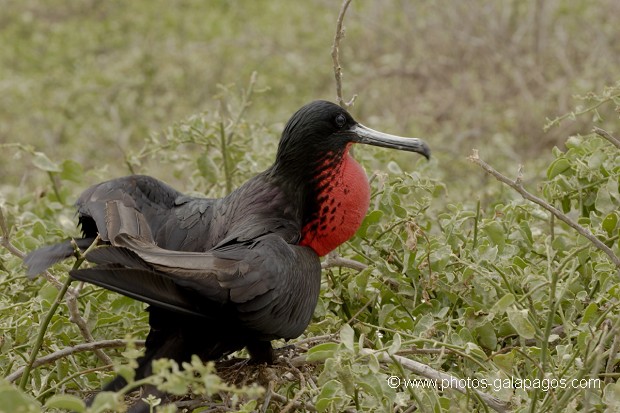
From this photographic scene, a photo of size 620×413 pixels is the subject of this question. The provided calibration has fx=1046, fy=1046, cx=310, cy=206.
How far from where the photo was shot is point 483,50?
617 centimetres

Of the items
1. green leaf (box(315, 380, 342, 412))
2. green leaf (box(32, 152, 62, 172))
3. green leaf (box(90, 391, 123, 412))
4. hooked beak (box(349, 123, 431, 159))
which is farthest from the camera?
green leaf (box(32, 152, 62, 172))

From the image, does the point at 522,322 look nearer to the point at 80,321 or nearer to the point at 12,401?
the point at 12,401

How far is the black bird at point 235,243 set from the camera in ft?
7.04

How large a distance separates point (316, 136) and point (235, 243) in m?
0.47

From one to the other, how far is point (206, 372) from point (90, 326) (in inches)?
41.0

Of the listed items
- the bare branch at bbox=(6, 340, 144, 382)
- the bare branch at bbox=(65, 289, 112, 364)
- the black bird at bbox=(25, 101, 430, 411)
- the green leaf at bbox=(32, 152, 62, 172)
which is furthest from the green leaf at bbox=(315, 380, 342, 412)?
the green leaf at bbox=(32, 152, 62, 172)

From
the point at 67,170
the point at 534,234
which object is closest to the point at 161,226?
the point at 67,170

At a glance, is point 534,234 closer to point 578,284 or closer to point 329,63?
point 578,284

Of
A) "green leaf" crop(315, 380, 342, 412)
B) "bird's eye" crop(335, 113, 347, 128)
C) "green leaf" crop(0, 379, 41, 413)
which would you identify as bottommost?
"green leaf" crop(315, 380, 342, 412)

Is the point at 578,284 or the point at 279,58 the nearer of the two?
the point at 578,284

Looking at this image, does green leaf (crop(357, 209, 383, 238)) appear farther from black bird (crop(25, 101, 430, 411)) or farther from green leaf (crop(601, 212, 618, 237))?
green leaf (crop(601, 212, 618, 237))

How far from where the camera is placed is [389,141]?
290cm

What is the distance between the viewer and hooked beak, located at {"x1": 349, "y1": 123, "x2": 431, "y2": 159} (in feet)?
9.42

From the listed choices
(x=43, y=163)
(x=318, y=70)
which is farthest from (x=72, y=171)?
(x=318, y=70)
